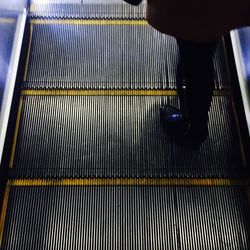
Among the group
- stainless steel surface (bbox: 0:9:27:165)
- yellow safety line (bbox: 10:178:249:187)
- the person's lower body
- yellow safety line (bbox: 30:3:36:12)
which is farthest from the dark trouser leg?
yellow safety line (bbox: 30:3:36:12)

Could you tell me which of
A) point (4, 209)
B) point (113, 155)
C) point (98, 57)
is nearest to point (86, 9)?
point (98, 57)

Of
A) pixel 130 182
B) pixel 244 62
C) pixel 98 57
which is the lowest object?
pixel 130 182

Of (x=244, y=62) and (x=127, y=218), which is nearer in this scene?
(x=127, y=218)

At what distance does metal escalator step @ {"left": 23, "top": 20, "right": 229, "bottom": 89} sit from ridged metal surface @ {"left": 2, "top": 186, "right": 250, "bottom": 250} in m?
0.95

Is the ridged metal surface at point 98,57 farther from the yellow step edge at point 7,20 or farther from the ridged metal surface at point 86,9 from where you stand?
the yellow step edge at point 7,20

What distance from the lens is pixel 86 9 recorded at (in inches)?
139

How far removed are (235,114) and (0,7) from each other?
6.40ft

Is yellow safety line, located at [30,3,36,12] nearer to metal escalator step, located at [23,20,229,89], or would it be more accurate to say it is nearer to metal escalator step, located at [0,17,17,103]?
metal escalator step, located at [23,20,229,89]

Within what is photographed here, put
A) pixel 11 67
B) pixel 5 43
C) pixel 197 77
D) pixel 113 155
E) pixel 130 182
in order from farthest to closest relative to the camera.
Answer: pixel 11 67, pixel 5 43, pixel 113 155, pixel 130 182, pixel 197 77

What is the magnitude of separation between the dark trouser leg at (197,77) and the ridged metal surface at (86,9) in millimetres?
1345

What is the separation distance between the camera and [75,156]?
2.61 m

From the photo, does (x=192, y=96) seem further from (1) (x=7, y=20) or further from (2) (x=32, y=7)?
(2) (x=32, y=7)

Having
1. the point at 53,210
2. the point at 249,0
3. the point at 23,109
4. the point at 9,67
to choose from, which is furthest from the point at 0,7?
the point at 249,0

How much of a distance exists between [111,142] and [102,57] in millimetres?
866
